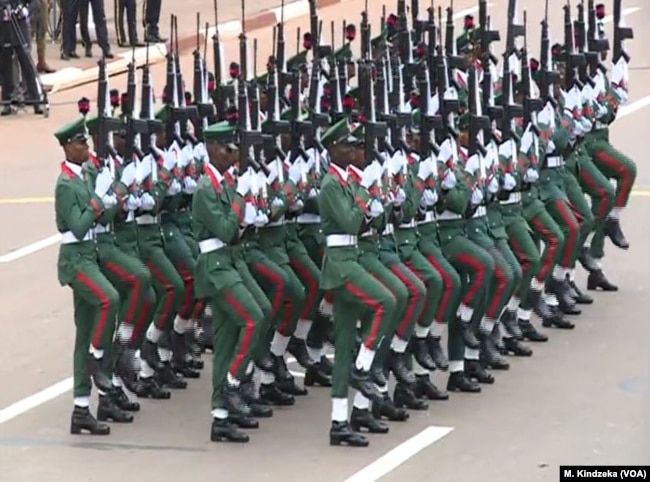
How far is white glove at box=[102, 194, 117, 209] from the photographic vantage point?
14586 millimetres

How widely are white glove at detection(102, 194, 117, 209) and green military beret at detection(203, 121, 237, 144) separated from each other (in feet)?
2.23

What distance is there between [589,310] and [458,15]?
11.8 meters

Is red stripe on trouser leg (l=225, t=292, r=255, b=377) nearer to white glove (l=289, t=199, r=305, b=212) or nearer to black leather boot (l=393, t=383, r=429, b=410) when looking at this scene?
white glove (l=289, t=199, r=305, b=212)

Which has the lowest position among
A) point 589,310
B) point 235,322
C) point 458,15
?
point 458,15

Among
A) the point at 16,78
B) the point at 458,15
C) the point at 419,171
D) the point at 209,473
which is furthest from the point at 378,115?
the point at 458,15

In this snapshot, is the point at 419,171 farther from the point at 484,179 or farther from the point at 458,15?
the point at 458,15

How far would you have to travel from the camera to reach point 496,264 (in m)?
15.8

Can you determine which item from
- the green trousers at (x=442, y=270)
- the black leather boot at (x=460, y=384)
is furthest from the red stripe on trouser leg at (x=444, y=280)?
the black leather boot at (x=460, y=384)

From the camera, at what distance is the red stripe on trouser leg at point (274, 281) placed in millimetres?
14898

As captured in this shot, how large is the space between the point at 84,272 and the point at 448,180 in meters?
2.51

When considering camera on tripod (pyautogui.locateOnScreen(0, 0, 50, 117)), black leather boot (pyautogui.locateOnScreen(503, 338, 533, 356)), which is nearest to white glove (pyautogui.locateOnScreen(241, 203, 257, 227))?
black leather boot (pyautogui.locateOnScreen(503, 338, 533, 356))

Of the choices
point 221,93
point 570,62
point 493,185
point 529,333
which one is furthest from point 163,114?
point 570,62

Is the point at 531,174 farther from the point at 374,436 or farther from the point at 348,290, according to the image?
the point at 374,436

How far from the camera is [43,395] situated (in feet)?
52.0
